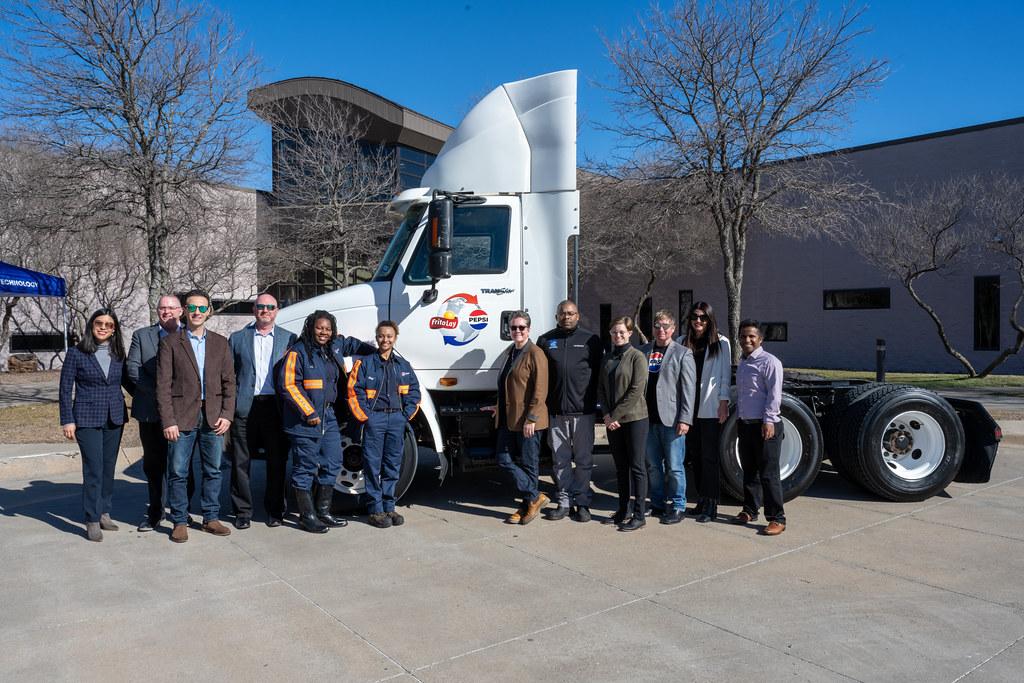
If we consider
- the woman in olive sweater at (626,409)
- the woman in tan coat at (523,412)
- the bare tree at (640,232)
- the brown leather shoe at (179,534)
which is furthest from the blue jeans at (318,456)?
the bare tree at (640,232)

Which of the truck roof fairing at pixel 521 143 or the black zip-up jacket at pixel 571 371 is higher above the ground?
the truck roof fairing at pixel 521 143

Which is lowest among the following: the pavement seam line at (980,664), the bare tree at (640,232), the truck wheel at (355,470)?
the pavement seam line at (980,664)

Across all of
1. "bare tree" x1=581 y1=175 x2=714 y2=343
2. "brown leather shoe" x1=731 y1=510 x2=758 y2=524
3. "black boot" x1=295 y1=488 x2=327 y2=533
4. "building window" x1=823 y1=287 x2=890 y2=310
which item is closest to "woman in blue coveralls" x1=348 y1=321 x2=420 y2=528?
"black boot" x1=295 y1=488 x2=327 y2=533

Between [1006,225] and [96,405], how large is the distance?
62.5 ft

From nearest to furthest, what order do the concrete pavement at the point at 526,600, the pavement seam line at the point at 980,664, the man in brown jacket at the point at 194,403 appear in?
1. the pavement seam line at the point at 980,664
2. the concrete pavement at the point at 526,600
3. the man in brown jacket at the point at 194,403

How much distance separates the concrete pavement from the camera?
11.7 ft

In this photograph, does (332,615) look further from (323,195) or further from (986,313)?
(986,313)

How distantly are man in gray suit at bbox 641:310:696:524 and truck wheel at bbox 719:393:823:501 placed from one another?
1.68 feet

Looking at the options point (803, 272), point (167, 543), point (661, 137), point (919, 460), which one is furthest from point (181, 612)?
point (803, 272)

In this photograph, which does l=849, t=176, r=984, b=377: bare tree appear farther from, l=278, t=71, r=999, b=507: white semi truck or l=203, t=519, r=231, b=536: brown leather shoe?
l=203, t=519, r=231, b=536: brown leather shoe

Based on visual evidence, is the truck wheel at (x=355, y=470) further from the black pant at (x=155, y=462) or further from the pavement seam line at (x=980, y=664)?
the pavement seam line at (x=980, y=664)

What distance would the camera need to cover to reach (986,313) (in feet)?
68.6

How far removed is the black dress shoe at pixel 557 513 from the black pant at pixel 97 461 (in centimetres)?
345

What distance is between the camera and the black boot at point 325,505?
5.99 meters
